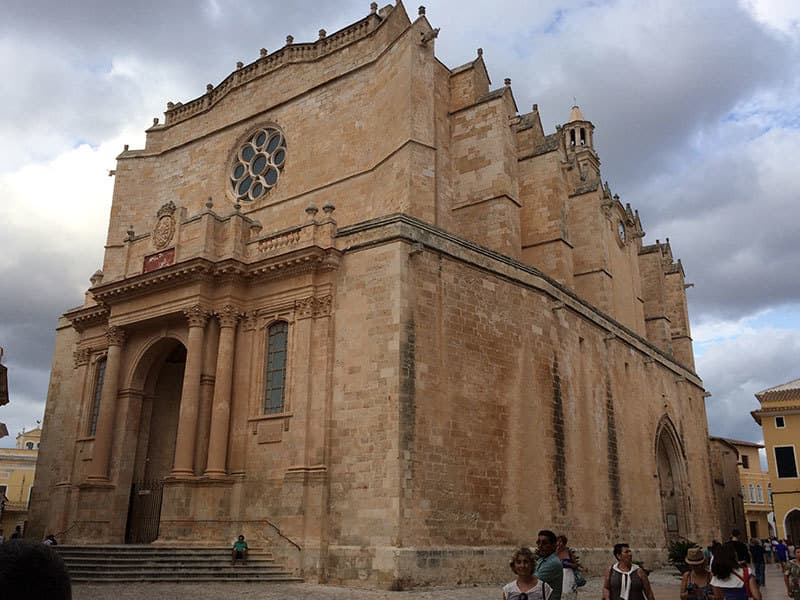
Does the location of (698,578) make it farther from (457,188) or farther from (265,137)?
(265,137)

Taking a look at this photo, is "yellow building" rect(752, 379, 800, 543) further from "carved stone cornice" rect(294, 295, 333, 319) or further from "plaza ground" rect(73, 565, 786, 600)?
"carved stone cornice" rect(294, 295, 333, 319)

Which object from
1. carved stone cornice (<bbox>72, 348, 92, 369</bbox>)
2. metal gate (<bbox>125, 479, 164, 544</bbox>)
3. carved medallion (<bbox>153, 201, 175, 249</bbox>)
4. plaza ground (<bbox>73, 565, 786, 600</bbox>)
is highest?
carved medallion (<bbox>153, 201, 175, 249</bbox>)

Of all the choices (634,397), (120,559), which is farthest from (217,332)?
(634,397)

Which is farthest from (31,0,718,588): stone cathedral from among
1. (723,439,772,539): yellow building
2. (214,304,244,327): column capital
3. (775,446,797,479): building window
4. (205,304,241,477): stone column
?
(723,439,772,539): yellow building

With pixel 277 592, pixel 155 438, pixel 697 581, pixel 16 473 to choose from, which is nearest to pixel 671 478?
pixel 155 438

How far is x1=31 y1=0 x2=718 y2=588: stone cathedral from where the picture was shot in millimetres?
15039

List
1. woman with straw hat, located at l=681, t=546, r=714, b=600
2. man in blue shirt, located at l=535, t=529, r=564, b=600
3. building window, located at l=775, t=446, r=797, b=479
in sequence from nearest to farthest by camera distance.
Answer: man in blue shirt, located at l=535, t=529, r=564, b=600 < woman with straw hat, located at l=681, t=546, r=714, b=600 < building window, located at l=775, t=446, r=797, b=479

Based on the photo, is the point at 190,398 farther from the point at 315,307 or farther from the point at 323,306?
the point at 323,306

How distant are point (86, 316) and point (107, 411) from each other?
3.56m

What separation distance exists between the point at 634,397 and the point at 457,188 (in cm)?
855

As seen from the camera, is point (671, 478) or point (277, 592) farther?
point (671, 478)

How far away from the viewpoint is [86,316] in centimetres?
2091

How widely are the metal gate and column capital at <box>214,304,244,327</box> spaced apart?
467 cm

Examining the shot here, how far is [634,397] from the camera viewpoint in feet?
75.9
